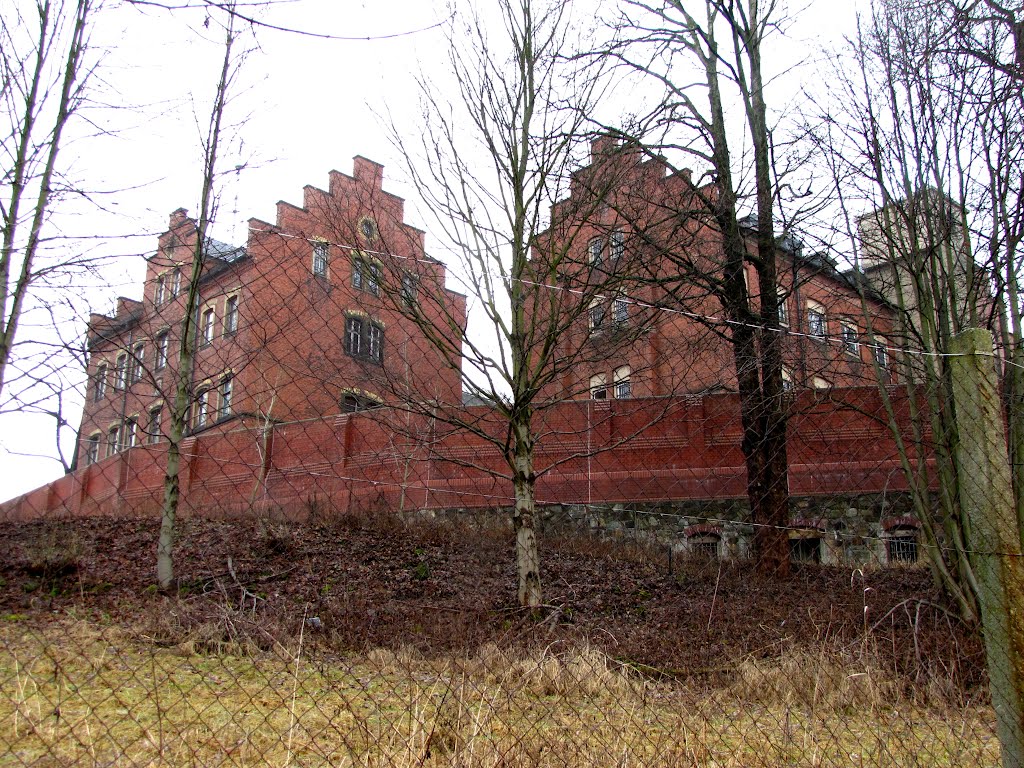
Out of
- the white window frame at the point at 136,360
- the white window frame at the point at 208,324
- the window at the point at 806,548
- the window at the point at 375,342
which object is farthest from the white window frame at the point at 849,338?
the white window frame at the point at 136,360

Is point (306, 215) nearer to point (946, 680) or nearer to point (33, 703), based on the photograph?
point (33, 703)

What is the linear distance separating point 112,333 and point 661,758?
3.43m

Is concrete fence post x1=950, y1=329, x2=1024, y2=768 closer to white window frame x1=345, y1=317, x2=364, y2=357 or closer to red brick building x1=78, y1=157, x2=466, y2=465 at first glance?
red brick building x1=78, y1=157, x2=466, y2=465

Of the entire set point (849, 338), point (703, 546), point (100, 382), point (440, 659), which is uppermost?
point (849, 338)

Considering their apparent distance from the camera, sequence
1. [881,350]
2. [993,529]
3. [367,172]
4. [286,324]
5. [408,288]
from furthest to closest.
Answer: [881,350] → [367,172] → [408,288] → [286,324] → [993,529]

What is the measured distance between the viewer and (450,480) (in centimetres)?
1327

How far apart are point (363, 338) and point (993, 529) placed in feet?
14.3

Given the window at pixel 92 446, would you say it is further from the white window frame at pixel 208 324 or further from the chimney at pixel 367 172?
the chimney at pixel 367 172

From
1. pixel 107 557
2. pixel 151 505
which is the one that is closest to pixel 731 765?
pixel 107 557

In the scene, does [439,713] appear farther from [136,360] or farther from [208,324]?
[208,324]

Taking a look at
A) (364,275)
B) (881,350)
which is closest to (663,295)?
(881,350)

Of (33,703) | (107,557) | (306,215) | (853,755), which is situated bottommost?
(853,755)

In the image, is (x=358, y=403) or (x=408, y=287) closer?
(x=358, y=403)

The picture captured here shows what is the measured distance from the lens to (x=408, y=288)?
678cm
